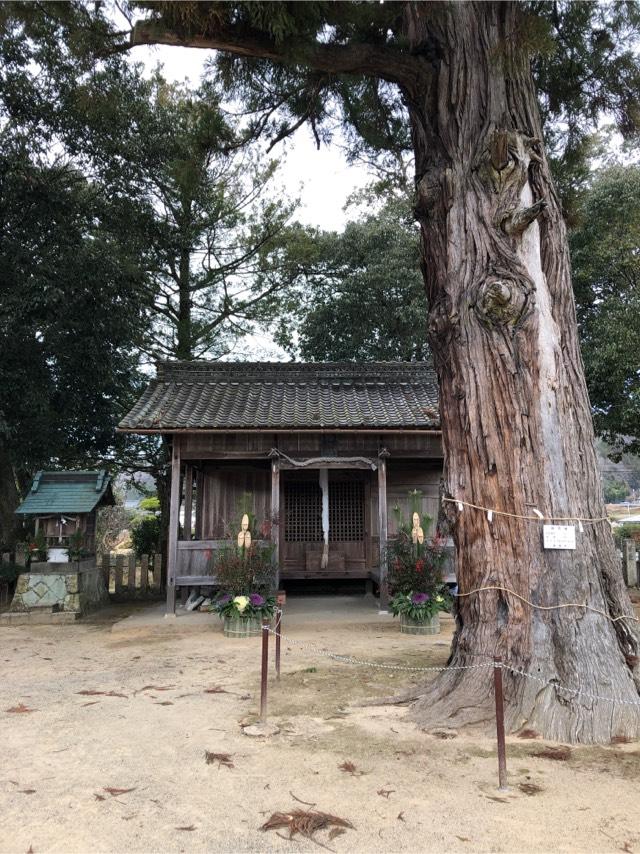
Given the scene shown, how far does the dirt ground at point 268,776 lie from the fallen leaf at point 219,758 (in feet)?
0.14

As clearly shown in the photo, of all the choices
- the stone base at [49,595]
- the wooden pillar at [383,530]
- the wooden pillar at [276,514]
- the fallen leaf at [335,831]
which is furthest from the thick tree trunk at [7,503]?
the fallen leaf at [335,831]

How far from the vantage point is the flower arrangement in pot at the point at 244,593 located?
→ 8078 mm

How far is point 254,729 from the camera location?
4168 millimetres

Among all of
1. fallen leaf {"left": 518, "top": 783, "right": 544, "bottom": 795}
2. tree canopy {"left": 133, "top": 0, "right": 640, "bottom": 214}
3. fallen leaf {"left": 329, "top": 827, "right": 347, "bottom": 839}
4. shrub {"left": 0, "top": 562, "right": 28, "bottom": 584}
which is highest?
tree canopy {"left": 133, "top": 0, "right": 640, "bottom": 214}

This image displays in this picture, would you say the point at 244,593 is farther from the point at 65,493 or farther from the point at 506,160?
the point at 506,160

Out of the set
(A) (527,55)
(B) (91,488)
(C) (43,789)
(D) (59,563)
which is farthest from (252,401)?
(C) (43,789)

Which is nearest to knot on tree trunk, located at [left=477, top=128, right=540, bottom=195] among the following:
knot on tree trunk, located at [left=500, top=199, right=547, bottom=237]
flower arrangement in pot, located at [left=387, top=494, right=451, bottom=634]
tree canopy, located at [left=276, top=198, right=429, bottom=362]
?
knot on tree trunk, located at [left=500, top=199, right=547, bottom=237]

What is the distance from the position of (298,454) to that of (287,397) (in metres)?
1.55

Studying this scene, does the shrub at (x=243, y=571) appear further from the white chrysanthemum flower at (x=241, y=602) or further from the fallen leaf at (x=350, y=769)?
the fallen leaf at (x=350, y=769)

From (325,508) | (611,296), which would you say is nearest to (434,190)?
(325,508)

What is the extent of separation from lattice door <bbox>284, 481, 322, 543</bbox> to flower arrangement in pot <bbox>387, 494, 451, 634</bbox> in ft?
10.5

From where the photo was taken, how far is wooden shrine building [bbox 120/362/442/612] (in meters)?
9.69

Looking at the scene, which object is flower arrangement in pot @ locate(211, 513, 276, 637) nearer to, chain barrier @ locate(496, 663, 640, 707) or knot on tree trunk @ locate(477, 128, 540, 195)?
chain barrier @ locate(496, 663, 640, 707)

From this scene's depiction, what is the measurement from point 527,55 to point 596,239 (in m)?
9.91
